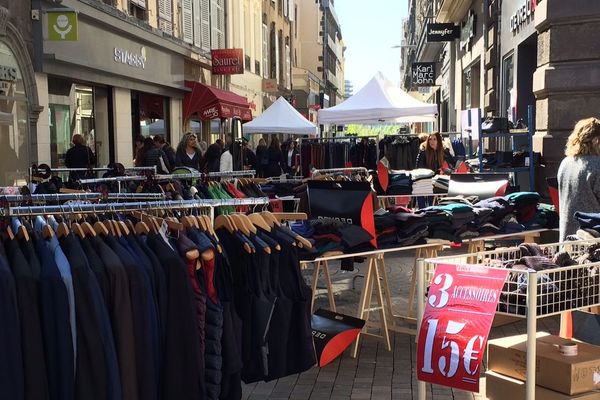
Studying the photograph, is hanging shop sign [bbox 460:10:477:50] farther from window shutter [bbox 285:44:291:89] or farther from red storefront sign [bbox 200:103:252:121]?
window shutter [bbox 285:44:291:89]

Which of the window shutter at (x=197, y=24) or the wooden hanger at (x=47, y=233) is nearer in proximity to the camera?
the wooden hanger at (x=47, y=233)

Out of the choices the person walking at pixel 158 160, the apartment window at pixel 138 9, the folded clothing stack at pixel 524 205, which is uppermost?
the apartment window at pixel 138 9

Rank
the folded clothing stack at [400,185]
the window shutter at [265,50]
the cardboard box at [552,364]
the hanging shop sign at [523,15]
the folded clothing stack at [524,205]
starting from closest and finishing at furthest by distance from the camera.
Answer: the cardboard box at [552,364], the folded clothing stack at [524,205], the folded clothing stack at [400,185], the hanging shop sign at [523,15], the window shutter at [265,50]

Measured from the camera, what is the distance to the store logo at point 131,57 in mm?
15430

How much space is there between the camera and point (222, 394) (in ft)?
11.3

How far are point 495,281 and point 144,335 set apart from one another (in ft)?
5.29

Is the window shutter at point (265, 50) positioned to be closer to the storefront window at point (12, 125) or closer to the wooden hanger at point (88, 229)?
the storefront window at point (12, 125)

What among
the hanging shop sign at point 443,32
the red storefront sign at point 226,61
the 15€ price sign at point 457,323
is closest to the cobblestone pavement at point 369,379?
the 15€ price sign at point 457,323

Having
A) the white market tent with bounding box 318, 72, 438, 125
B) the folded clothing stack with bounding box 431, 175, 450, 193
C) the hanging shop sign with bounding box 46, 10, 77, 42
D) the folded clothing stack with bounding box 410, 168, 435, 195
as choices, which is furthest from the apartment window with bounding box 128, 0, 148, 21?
the folded clothing stack with bounding box 431, 175, 450, 193

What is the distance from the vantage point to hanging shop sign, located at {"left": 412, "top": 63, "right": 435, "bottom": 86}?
91.9 feet

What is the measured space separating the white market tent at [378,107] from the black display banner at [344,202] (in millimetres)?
6667

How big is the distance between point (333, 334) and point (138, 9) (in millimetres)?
13795

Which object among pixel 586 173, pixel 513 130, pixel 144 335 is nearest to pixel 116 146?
pixel 513 130

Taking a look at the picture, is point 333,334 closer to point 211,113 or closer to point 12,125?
point 12,125
